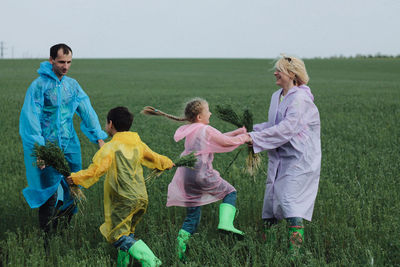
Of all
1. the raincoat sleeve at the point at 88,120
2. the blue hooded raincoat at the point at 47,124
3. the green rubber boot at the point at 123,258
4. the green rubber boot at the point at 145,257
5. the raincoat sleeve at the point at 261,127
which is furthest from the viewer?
the raincoat sleeve at the point at 88,120

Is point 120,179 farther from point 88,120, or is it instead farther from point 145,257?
point 88,120

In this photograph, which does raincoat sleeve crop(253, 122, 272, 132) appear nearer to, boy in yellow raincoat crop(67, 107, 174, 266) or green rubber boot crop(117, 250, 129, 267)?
boy in yellow raincoat crop(67, 107, 174, 266)

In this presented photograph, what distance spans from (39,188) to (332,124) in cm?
1069

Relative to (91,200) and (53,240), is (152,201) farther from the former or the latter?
(53,240)

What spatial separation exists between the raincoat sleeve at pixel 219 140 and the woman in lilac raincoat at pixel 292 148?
0.14 metres

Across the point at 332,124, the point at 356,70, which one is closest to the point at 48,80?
the point at 332,124

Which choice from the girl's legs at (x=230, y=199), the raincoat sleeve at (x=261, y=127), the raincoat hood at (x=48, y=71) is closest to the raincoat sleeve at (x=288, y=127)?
the raincoat sleeve at (x=261, y=127)

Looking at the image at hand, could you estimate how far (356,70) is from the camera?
49.0 metres

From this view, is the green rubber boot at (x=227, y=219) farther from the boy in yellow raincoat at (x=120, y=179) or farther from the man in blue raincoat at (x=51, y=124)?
the man in blue raincoat at (x=51, y=124)

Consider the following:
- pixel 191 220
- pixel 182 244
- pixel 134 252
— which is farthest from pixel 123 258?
pixel 191 220

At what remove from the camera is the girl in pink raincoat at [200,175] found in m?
4.77

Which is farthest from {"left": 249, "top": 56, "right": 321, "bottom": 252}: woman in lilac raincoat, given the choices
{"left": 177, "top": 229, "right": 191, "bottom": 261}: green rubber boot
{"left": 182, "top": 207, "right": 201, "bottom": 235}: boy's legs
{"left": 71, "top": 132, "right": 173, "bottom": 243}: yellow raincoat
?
{"left": 71, "top": 132, "right": 173, "bottom": 243}: yellow raincoat

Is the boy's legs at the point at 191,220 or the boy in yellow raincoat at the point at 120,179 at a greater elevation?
the boy in yellow raincoat at the point at 120,179

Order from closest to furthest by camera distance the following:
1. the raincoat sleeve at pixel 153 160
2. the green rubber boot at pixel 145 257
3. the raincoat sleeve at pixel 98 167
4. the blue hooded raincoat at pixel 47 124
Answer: the green rubber boot at pixel 145 257
the raincoat sleeve at pixel 98 167
the raincoat sleeve at pixel 153 160
the blue hooded raincoat at pixel 47 124
